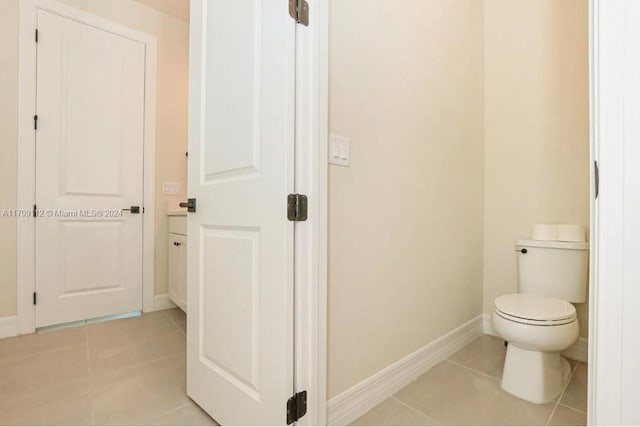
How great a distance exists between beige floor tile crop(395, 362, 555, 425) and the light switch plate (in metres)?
2.37

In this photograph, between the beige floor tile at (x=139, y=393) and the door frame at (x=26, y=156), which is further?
the door frame at (x=26, y=156)

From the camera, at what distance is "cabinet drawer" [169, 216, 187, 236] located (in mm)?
2207

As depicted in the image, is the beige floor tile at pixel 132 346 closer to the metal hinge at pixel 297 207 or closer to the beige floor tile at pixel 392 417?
the beige floor tile at pixel 392 417

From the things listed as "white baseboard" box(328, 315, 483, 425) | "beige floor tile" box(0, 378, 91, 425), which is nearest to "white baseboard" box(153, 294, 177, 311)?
"beige floor tile" box(0, 378, 91, 425)

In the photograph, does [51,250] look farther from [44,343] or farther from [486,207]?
[486,207]

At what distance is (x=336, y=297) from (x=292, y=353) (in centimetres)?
28

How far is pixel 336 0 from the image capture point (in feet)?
3.74

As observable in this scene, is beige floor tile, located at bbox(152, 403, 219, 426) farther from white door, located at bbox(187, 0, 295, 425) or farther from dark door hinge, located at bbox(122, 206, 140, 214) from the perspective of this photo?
dark door hinge, located at bbox(122, 206, 140, 214)

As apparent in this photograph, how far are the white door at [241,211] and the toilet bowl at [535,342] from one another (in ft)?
3.41

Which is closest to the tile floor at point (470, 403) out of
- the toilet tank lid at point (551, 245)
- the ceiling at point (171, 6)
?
the toilet tank lid at point (551, 245)

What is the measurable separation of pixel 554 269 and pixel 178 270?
97.0 inches

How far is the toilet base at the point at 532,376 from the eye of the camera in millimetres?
1314

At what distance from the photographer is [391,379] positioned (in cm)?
137

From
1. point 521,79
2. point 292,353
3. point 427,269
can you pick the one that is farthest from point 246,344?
point 521,79
